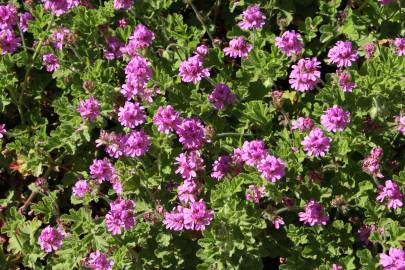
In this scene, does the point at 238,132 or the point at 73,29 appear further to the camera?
the point at 73,29

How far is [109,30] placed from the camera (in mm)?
4223

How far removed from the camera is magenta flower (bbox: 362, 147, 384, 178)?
11.1ft

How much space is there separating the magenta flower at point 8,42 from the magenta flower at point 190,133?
1.41m

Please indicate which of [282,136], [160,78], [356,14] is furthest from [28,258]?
[356,14]

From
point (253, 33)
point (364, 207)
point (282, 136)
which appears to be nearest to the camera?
point (364, 207)

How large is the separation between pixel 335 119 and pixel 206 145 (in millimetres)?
752

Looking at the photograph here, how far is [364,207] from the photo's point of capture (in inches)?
134

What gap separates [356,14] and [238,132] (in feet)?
3.99

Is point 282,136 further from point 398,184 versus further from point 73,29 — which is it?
point 73,29

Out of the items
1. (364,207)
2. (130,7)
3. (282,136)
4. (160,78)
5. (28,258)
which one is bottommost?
(28,258)

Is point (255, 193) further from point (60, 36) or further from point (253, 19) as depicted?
point (60, 36)

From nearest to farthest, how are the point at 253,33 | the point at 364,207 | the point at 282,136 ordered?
1. the point at 364,207
2. the point at 282,136
3. the point at 253,33

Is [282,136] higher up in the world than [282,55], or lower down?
lower down

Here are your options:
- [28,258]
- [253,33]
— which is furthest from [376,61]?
[28,258]
